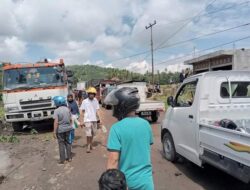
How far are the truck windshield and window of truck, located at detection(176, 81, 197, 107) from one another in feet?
24.3

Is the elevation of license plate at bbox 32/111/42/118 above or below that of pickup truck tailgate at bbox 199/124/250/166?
below

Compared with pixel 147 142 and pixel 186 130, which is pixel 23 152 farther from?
pixel 147 142

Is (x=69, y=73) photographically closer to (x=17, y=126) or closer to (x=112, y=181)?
(x=17, y=126)

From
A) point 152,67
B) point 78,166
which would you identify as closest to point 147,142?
point 78,166

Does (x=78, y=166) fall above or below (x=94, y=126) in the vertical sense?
below

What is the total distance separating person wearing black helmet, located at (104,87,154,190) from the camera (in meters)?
2.90

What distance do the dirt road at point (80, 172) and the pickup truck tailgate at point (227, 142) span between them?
922 mm

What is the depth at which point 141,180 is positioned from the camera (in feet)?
9.75

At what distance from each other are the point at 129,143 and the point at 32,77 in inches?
468

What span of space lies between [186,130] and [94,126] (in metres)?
3.71

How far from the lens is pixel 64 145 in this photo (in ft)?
27.7

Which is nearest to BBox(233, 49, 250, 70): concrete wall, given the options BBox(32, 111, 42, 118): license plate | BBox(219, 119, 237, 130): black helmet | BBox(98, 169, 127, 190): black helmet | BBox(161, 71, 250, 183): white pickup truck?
BBox(32, 111, 42, 118): license plate

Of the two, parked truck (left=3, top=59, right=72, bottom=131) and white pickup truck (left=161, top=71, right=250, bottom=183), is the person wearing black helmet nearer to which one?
white pickup truck (left=161, top=71, right=250, bottom=183)

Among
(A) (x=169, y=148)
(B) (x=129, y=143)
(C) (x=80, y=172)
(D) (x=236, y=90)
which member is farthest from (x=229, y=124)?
(B) (x=129, y=143)
